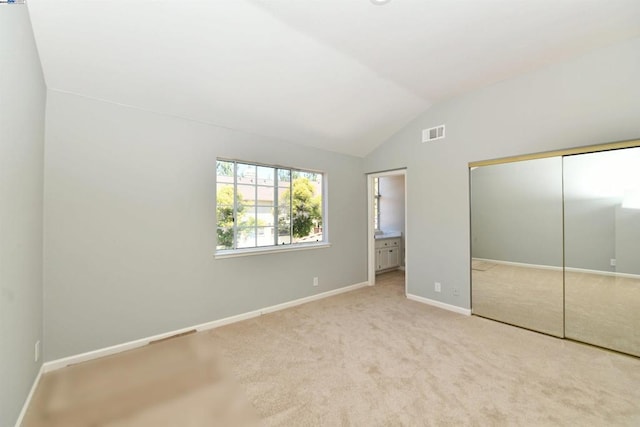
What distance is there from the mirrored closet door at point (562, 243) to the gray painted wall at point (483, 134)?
16 cm

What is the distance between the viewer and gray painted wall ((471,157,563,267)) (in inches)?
111

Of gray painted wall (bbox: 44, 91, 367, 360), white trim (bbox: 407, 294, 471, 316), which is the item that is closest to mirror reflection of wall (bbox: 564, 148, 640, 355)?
white trim (bbox: 407, 294, 471, 316)

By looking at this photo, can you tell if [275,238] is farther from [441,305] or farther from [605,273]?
[605,273]

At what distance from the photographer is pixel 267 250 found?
3.43 meters

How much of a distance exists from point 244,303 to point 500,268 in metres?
3.31

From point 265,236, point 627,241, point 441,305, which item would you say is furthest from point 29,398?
point 627,241

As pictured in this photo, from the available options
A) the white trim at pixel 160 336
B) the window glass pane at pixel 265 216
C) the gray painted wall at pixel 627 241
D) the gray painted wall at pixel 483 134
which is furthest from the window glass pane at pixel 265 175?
Answer: the gray painted wall at pixel 627 241

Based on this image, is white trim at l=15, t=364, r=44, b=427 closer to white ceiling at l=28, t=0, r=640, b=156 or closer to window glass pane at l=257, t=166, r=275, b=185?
white ceiling at l=28, t=0, r=640, b=156

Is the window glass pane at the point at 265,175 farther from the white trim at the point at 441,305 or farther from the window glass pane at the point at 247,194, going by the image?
the white trim at the point at 441,305

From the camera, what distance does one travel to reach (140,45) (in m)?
2.02

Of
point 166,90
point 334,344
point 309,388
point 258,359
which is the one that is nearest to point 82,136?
point 166,90

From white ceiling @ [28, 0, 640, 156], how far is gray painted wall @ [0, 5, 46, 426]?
1.26 feet

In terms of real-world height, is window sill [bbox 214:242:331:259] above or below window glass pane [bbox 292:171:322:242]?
below

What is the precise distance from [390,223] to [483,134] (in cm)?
326
